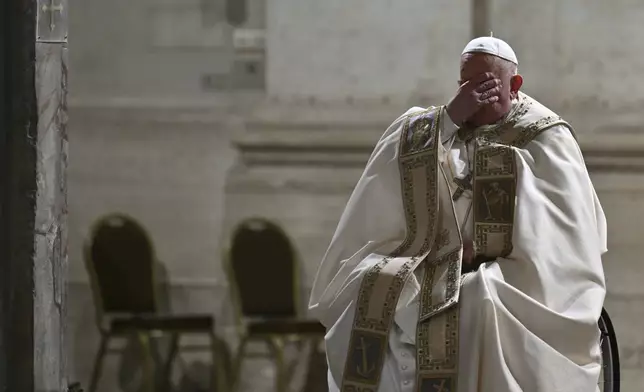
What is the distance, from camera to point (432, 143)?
12.6ft

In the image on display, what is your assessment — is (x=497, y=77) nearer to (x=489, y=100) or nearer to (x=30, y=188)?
(x=489, y=100)

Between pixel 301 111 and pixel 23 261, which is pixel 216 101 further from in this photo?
pixel 23 261

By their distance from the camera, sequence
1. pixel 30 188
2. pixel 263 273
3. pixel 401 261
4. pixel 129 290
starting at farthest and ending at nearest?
pixel 129 290
pixel 263 273
pixel 30 188
pixel 401 261

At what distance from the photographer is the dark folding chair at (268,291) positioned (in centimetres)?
593

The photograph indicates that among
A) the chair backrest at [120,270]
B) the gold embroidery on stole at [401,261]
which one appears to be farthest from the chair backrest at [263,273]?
the gold embroidery on stole at [401,261]

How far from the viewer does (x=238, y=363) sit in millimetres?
6141

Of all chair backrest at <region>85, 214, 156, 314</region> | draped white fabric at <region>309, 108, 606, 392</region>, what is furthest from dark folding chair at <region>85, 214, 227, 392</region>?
draped white fabric at <region>309, 108, 606, 392</region>

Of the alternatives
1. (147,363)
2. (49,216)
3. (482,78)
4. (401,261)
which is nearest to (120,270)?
(147,363)

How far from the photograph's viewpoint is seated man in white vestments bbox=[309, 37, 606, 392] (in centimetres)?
346

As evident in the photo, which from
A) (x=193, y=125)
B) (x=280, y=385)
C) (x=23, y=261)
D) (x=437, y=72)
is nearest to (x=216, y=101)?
(x=193, y=125)

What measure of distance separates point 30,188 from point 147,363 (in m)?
2.33

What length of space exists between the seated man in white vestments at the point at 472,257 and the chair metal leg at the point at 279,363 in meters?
2.08

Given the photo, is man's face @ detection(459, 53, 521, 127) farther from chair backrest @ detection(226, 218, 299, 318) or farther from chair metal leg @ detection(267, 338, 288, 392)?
chair metal leg @ detection(267, 338, 288, 392)

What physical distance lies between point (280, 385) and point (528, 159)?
291cm
